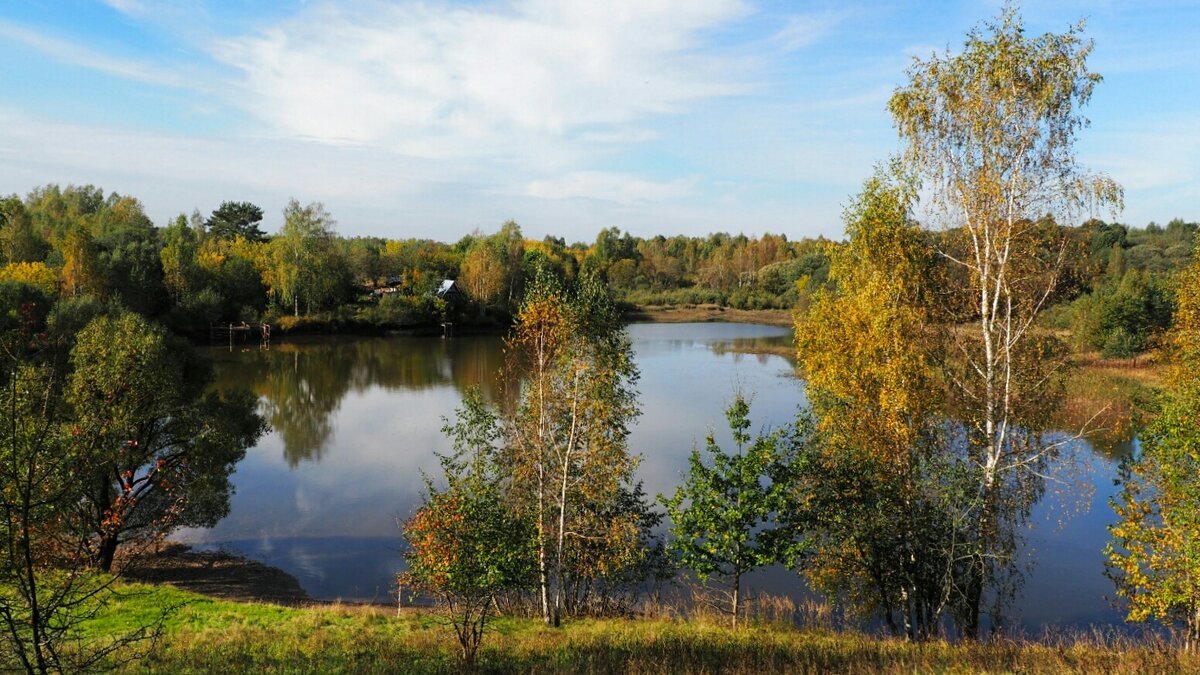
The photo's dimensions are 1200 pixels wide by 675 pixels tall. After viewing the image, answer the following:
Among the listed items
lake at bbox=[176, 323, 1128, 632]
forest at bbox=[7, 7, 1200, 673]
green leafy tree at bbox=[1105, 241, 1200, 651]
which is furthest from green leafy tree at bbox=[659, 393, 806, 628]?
green leafy tree at bbox=[1105, 241, 1200, 651]

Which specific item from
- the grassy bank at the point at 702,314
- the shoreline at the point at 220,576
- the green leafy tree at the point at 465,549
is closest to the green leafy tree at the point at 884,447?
the green leafy tree at the point at 465,549

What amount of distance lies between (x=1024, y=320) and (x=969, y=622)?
252 inches

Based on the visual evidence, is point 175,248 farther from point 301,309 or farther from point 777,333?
point 777,333

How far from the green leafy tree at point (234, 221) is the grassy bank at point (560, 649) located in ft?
317

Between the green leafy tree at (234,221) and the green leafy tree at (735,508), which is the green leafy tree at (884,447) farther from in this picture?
the green leafy tree at (234,221)

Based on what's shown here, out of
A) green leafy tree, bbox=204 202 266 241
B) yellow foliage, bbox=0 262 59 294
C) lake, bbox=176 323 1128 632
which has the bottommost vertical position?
lake, bbox=176 323 1128 632

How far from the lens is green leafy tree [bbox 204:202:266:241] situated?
99.9 meters

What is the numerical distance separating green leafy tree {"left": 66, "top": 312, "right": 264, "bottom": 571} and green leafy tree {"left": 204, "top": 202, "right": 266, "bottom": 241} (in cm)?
8794

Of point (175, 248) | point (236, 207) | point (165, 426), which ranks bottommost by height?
point (165, 426)

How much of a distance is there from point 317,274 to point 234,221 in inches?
1320

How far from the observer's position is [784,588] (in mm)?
18375

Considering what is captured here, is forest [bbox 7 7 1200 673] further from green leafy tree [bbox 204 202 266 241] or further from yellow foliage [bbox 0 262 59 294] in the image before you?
green leafy tree [bbox 204 202 266 241]

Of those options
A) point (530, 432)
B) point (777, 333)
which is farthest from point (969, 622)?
point (777, 333)

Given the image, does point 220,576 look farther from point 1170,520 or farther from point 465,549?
point 1170,520
